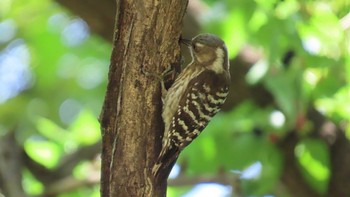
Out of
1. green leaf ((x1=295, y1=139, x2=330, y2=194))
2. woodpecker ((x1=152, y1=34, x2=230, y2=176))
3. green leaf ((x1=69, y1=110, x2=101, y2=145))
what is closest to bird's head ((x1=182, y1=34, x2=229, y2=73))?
woodpecker ((x1=152, y1=34, x2=230, y2=176))

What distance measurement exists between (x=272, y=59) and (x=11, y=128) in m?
2.07

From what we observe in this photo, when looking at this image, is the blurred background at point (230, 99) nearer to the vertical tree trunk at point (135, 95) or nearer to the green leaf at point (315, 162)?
the green leaf at point (315, 162)

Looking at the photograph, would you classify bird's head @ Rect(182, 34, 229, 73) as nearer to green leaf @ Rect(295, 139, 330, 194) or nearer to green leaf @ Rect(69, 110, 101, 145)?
green leaf @ Rect(295, 139, 330, 194)

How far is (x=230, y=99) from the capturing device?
5770 mm

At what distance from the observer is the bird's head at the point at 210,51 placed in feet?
15.4

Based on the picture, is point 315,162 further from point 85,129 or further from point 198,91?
point 85,129

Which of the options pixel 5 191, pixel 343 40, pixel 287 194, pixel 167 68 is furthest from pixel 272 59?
pixel 5 191

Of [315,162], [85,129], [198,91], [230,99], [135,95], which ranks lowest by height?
[135,95]

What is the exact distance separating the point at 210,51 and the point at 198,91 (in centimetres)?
23

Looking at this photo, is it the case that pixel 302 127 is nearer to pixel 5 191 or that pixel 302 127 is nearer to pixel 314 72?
pixel 314 72

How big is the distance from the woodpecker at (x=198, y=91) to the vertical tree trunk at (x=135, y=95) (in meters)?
0.50

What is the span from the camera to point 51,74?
622 centimetres

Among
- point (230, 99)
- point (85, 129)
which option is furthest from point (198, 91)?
point (85, 129)

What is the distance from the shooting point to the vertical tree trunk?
3457mm
